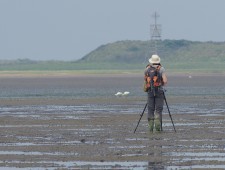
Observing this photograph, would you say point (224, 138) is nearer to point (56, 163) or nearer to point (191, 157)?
point (191, 157)

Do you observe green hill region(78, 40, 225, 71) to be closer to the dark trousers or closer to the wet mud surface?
the wet mud surface

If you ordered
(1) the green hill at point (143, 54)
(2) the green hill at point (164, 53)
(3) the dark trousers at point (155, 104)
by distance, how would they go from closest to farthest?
(3) the dark trousers at point (155, 104) → (1) the green hill at point (143, 54) → (2) the green hill at point (164, 53)

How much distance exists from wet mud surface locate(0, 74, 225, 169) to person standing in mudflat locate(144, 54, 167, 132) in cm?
39

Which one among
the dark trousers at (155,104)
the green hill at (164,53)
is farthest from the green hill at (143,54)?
the dark trousers at (155,104)

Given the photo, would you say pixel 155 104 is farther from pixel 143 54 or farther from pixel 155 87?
pixel 143 54

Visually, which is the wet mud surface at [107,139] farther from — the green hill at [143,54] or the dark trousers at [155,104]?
the green hill at [143,54]

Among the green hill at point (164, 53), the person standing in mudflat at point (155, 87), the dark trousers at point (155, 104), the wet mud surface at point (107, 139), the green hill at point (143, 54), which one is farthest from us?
the green hill at point (164, 53)

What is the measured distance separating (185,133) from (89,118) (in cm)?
645

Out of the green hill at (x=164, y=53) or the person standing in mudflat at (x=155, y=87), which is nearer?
the person standing in mudflat at (x=155, y=87)

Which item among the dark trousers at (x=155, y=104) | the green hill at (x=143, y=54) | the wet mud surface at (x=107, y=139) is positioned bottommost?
the green hill at (x=143, y=54)

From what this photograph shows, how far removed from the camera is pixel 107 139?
22.2 meters

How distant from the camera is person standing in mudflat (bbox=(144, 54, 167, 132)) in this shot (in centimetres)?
2395

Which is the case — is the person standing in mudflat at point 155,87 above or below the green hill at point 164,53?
above

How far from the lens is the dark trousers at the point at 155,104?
24.1 m
